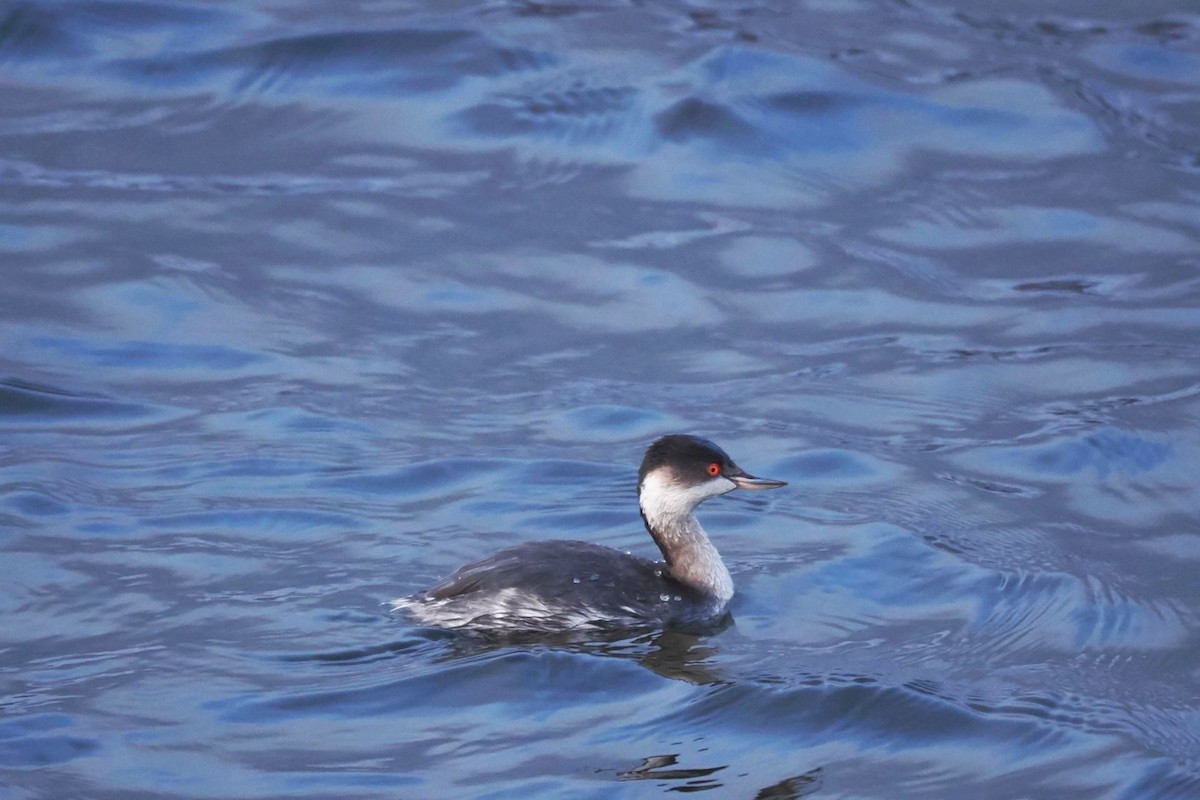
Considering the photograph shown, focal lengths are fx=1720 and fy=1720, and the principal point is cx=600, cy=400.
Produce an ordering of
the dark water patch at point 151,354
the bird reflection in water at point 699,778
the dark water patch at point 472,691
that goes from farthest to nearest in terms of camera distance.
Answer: the dark water patch at point 151,354 < the dark water patch at point 472,691 < the bird reflection in water at point 699,778

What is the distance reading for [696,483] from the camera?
770 centimetres

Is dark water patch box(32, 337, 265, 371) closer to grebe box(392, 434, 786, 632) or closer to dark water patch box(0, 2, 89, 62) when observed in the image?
grebe box(392, 434, 786, 632)

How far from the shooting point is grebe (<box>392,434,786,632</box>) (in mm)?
7160

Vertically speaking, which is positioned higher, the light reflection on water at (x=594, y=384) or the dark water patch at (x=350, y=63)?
the dark water patch at (x=350, y=63)

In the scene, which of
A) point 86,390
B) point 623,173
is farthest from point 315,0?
point 86,390

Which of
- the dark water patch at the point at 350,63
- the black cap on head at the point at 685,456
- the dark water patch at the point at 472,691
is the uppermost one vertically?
the dark water patch at the point at 350,63

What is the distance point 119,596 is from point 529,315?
169 inches

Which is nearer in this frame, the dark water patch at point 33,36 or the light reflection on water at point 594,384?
the light reflection on water at point 594,384

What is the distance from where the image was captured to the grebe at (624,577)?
716 cm

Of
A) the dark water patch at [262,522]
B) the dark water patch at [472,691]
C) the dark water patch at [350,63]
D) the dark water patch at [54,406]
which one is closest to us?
the dark water patch at [472,691]

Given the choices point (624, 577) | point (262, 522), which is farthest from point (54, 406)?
point (624, 577)

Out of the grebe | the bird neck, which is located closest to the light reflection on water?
the grebe

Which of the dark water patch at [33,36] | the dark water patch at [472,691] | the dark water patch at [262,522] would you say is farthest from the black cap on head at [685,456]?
the dark water patch at [33,36]

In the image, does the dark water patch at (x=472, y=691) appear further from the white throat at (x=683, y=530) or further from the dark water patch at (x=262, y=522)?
the dark water patch at (x=262, y=522)
